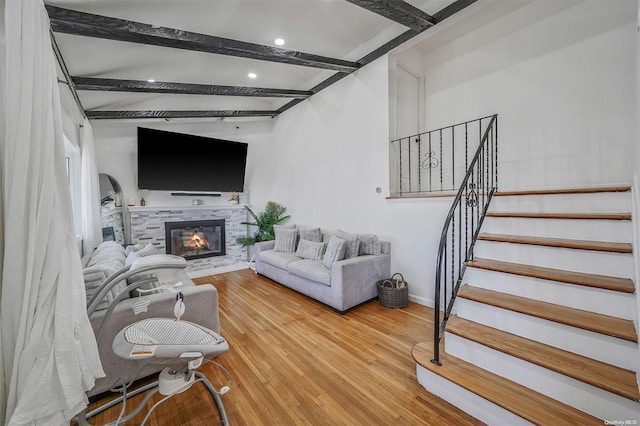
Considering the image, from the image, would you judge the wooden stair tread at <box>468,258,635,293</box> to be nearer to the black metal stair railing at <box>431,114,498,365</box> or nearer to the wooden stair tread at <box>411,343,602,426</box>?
the black metal stair railing at <box>431,114,498,365</box>

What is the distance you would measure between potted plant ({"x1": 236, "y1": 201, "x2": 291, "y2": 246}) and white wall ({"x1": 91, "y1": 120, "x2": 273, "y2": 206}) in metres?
0.52

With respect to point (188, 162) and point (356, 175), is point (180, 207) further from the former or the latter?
point (356, 175)

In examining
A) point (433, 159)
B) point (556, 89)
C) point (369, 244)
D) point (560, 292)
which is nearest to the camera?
point (560, 292)

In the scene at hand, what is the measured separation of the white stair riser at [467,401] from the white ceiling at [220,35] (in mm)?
3753

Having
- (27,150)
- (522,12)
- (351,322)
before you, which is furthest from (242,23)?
(351,322)

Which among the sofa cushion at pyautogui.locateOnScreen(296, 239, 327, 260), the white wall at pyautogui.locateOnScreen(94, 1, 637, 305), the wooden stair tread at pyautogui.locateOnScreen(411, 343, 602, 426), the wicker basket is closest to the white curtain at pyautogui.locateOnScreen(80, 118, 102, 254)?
the white wall at pyautogui.locateOnScreen(94, 1, 637, 305)

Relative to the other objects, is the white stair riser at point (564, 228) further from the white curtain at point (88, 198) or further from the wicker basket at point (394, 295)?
the white curtain at point (88, 198)

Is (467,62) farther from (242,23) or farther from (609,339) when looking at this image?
(609,339)

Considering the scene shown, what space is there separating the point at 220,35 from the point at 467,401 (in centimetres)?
422

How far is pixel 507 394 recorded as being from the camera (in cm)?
156

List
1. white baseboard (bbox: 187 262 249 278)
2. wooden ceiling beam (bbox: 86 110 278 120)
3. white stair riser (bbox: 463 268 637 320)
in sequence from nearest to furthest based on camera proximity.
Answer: white stair riser (bbox: 463 268 637 320), wooden ceiling beam (bbox: 86 110 278 120), white baseboard (bbox: 187 262 249 278)

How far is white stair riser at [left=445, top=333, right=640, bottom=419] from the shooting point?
133 cm

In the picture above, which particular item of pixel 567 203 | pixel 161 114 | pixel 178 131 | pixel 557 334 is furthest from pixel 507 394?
pixel 178 131

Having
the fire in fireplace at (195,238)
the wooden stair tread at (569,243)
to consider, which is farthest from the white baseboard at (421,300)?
the fire in fireplace at (195,238)
